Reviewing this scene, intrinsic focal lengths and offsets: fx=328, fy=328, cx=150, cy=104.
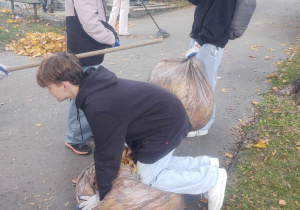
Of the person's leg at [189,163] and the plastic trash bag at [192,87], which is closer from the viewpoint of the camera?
the person's leg at [189,163]

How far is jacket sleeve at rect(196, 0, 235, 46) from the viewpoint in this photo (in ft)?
10.0

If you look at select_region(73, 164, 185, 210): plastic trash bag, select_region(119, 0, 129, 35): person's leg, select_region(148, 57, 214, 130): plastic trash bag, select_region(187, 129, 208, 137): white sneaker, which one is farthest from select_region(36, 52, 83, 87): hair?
select_region(119, 0, 129, 35): person's leg

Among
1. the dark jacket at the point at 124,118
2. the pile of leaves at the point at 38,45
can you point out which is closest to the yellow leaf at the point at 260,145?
the dark jacket at the point at 124,118

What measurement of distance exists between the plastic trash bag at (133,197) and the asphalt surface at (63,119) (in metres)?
0.45

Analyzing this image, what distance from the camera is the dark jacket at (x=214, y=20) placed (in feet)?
10.1

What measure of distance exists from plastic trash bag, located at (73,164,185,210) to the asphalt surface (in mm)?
455

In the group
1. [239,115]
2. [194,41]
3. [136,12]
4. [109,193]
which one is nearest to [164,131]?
[109,193]

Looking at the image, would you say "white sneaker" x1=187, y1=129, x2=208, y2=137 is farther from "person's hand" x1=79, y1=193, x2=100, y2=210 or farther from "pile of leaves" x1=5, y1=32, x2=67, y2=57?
Answer: "pile of leaves" x1=5, y1=32, x2=67, y2=57

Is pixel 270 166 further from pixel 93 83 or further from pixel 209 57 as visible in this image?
pixel 93 83

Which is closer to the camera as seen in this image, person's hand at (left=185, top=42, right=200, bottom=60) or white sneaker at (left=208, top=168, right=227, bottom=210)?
white sneaker at (left=208, top=168, right=227, bottom=210)

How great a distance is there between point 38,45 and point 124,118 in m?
5.00

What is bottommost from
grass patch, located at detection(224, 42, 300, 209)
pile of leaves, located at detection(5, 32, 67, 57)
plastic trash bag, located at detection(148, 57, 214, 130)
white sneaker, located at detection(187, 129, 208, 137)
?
pile of leaves, located at detection(5, 32, 67, 57)

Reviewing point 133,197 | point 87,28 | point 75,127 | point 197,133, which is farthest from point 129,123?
point 197,133

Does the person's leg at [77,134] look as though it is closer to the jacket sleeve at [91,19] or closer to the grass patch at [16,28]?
the jacket sleeve at [91,19]
